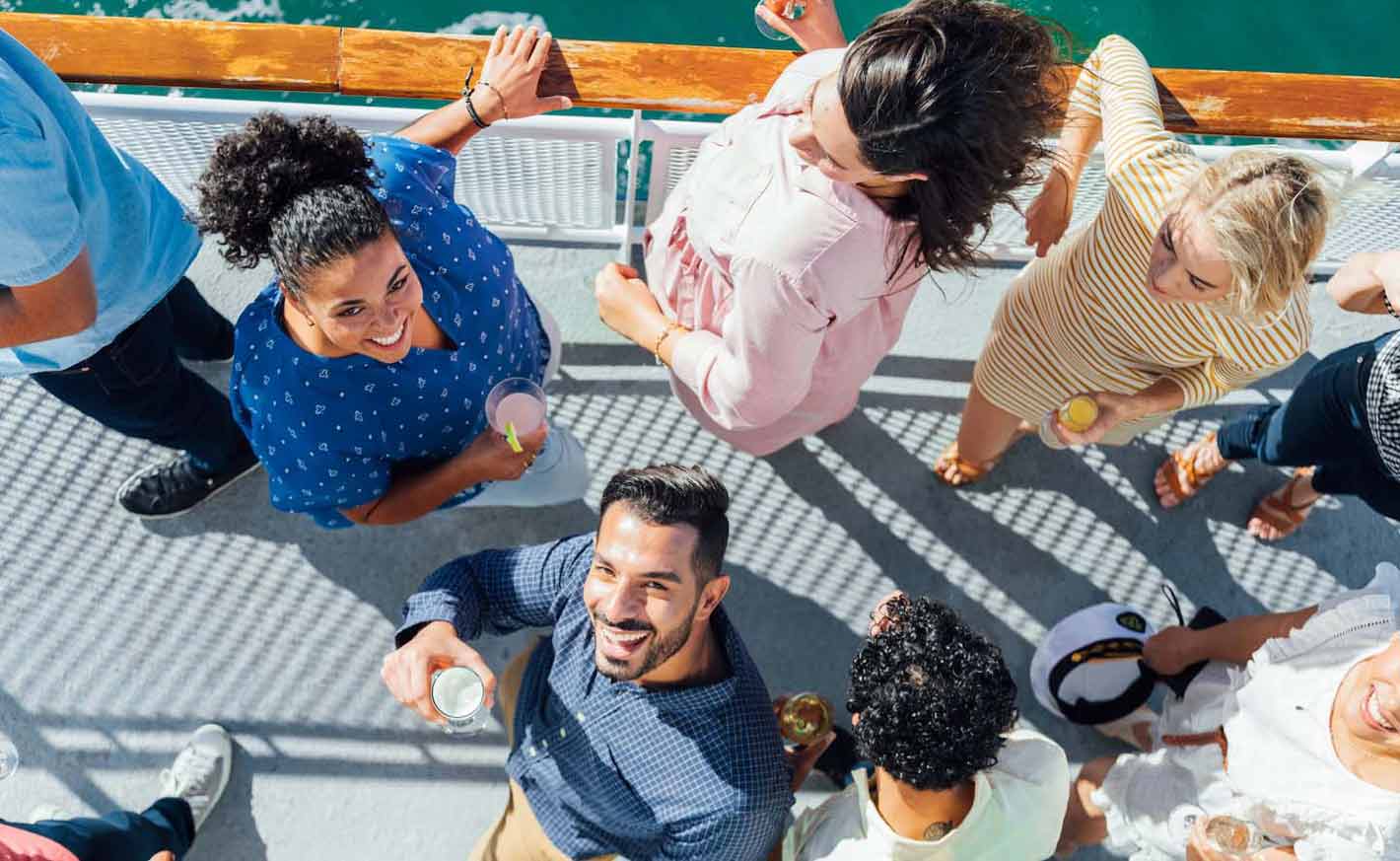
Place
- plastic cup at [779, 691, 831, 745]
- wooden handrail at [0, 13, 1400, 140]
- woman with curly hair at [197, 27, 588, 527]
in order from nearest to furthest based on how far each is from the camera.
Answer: woman with curly hair at [197, 27, 588, 527], wooden handrail at [0, 13, 1400, 140], plastic cup at [779, 691, 831, 745]

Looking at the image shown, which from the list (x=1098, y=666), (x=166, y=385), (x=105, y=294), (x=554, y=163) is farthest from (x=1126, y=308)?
(x=166, y=385)

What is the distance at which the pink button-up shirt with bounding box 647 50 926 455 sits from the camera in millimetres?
1865

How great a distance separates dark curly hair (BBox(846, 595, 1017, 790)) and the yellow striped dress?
0.90 m

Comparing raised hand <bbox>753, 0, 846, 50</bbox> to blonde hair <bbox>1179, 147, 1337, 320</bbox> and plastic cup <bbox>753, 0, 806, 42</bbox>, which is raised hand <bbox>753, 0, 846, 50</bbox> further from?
blonde hair <bbox>1179, 147, 1337, 320</bbox>

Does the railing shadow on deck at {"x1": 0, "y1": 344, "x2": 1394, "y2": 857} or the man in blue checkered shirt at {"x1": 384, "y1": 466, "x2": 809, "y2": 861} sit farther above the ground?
the man in blue checkered shirt at {"x1": 384, "y1": 466, "x2": 809, "y2": 861}


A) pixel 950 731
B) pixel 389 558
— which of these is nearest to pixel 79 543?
pixel 389 558

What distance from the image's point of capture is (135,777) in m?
3.35

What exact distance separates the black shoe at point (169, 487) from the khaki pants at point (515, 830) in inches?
50.9

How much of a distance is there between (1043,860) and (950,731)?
724 millimetres

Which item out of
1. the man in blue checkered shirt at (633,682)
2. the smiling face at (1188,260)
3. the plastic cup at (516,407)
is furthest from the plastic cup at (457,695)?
the smiling face at (1188,260)

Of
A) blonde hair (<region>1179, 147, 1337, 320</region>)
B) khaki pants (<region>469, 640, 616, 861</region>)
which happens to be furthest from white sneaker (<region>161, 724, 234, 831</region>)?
blonde hair (<region>1179, 147, 1337, 320</region>)

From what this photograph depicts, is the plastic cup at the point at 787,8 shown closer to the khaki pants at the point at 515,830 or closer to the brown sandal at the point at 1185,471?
the khaki pants at the point at 515,830

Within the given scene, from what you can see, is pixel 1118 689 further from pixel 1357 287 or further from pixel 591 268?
pixel 591 268

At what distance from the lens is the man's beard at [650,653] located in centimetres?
247
